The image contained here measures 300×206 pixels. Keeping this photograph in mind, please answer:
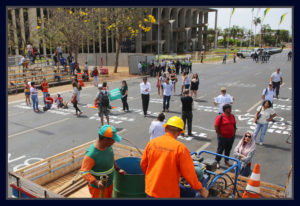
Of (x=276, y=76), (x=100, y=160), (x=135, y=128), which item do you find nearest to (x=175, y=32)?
(x=276, y=76)

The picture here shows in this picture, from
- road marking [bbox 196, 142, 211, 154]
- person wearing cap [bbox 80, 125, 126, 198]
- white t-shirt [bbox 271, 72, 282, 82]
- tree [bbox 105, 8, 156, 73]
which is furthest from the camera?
tree [bbox 105, 8, 156, 73]

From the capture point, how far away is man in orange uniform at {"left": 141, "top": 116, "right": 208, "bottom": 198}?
118 inches

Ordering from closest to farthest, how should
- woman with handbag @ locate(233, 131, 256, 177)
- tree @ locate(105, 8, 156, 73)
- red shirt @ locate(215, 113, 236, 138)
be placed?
woman with handbag @ locate(233, 131, 256, 177), red shirt @ locate(215, 113, 236, 138), tree @ locate(105, 8, 156, 73)

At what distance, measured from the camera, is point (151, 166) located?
10.7 ft

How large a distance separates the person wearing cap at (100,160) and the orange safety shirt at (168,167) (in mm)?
697

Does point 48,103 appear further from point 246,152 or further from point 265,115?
point 246,152

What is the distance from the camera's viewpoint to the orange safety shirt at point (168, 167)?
300cm

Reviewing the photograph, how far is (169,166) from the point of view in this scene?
10.0 feet

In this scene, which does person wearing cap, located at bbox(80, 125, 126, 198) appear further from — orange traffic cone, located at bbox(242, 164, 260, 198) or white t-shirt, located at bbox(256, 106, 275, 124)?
white t-shirt, located at bbox(256, 106, 275, 124)

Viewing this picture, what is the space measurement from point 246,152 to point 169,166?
3.32 m

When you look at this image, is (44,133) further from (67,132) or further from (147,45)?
(147,45)

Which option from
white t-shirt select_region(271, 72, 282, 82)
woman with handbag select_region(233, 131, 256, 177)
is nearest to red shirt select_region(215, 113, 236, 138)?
woman with handbag select_region(233, 131, 256, 177)

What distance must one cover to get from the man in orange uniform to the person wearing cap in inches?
26.7

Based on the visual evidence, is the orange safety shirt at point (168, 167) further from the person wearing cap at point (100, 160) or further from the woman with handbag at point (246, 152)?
the woman with handbag at point (246, 152)
